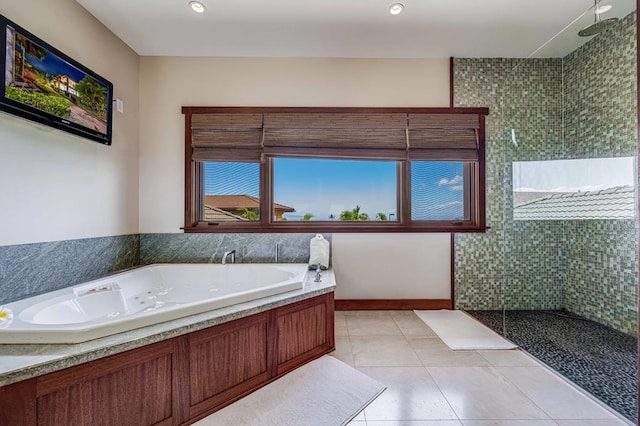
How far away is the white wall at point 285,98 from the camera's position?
9.70 feet

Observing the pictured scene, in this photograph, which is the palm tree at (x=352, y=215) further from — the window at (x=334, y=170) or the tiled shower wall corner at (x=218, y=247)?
the tiled shower wall corner at (x=218, y=247)

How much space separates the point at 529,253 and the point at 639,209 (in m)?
1.79

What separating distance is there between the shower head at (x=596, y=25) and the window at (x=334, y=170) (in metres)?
0.97

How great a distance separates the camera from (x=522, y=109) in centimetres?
293

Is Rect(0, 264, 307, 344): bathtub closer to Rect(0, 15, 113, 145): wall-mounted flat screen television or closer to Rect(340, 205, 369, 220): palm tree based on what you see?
A: Rect(340, 205, 369, 220): palm tree

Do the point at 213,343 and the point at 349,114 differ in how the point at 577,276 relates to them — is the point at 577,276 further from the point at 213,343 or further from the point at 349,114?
the point at 213,343

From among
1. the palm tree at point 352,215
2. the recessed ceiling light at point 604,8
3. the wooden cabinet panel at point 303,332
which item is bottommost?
the wooden cabinet panel at point 303,332

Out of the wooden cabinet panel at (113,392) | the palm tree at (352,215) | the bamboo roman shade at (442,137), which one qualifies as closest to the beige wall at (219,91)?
the bamboo roman shade at (442,137)

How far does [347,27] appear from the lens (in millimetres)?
2465

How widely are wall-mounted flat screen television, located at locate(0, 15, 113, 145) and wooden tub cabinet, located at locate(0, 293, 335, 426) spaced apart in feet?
5.01

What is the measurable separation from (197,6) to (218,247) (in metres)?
2.08

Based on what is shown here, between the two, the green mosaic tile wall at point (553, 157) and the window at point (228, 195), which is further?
the window at point (228, 195)

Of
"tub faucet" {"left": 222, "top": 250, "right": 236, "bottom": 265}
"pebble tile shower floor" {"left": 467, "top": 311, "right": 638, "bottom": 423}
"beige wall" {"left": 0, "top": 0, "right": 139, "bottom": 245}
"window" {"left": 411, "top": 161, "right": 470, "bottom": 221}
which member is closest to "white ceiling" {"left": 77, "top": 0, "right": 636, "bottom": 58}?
"beige wall" {"left": 0, "top": 0, "right": 139, "bottom": 245}

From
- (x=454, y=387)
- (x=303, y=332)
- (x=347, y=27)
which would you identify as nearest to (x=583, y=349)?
(x=454, y=387)
